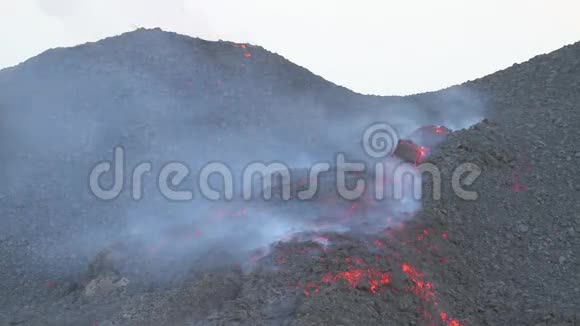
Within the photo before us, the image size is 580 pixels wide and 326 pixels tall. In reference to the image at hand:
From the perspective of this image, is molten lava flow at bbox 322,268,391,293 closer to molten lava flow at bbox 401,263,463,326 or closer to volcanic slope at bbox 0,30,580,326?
volcanic slope at bbox 0,30,580,326

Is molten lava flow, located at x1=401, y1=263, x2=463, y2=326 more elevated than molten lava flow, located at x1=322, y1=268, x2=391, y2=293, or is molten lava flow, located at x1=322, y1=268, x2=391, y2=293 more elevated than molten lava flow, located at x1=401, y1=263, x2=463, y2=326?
molten lava flow, located at x1=322, y1=268, x2=391, y2=293

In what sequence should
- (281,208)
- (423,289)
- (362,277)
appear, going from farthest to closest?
(281,208) → (423,289) → (362,277)

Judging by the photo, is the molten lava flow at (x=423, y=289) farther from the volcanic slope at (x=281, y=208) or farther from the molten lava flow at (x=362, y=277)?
the molten lava flow at (x=362, y=277)

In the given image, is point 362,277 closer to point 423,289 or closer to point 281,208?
point 423,289

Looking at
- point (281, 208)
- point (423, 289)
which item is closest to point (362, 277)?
point (423, 289)

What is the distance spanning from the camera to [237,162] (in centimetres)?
2511

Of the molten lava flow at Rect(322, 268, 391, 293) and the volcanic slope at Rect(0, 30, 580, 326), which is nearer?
A: the molten lava flow at Rect(322, 268, 391, 293)

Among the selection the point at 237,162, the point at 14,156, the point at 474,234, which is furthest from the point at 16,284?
the point at 474,234

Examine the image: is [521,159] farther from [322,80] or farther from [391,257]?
[322,80]

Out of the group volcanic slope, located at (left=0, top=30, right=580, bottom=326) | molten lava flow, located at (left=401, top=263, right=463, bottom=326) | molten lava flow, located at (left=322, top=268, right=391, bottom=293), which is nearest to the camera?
molten lava flow, located at (left=322, top=268, right=391, bottom=293)

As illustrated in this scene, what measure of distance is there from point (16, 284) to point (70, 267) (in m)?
1.65

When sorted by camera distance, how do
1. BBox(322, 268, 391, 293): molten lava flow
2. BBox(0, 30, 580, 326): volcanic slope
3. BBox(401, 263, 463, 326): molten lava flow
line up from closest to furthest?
BBox(322, 268, 391, 293): molten lava flow < BBox(401, 263, 463, 326): molten lava flow < BBox(0, 30, 580, 326): volcanic slope

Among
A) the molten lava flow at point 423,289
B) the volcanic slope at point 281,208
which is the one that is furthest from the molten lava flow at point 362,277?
the molten lava flow at point 423,289

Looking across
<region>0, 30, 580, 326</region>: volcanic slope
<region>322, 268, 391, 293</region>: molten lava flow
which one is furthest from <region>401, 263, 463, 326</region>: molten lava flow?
<region>322, 268, 391, 293</region>: molten lava flow
